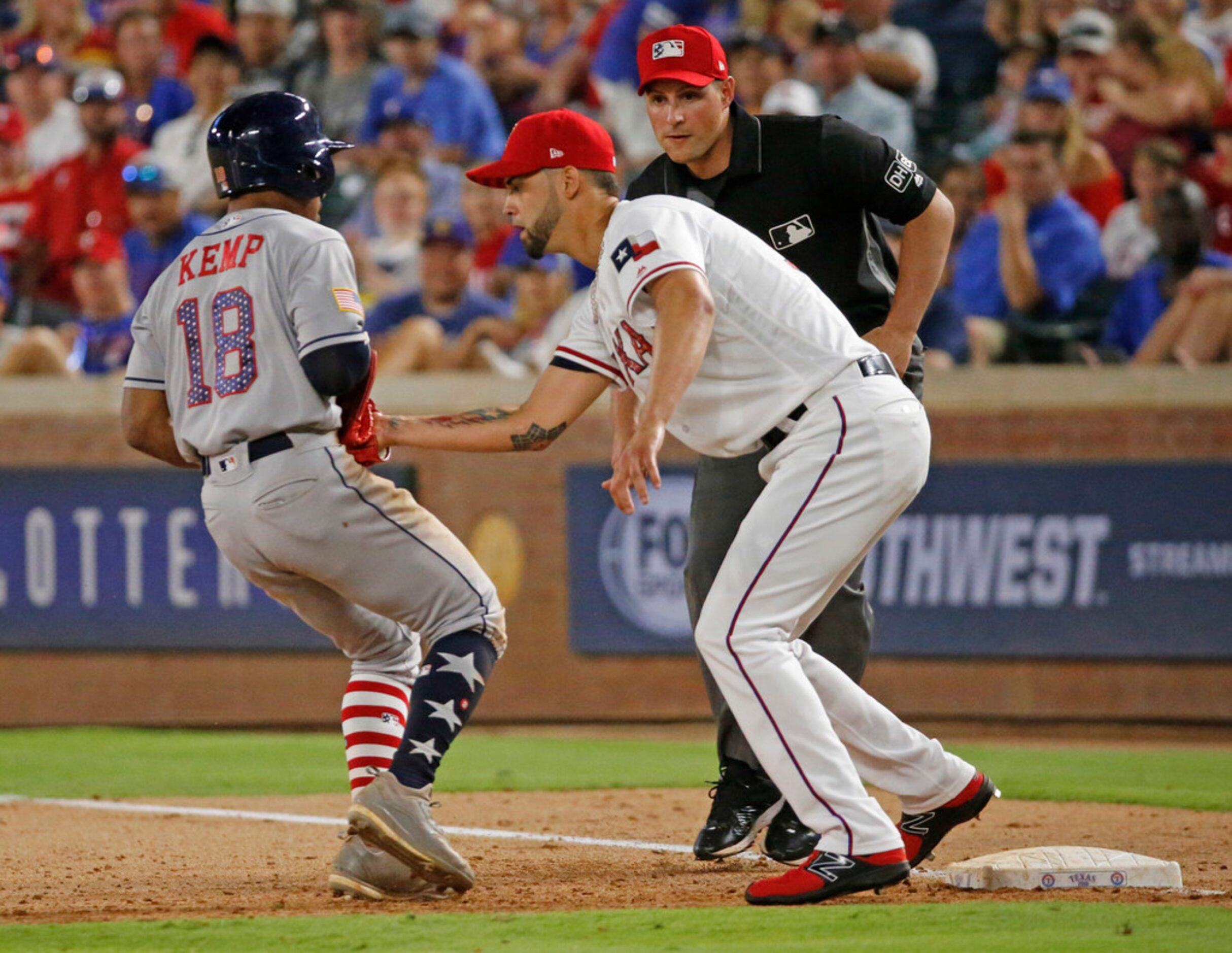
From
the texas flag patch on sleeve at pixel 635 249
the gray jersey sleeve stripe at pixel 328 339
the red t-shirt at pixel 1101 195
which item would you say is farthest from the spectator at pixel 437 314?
the texas flag patch on sleeve at pixel 635 249

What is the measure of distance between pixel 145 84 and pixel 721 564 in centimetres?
943

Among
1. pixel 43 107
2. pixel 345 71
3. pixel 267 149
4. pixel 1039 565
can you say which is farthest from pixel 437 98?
pixel 267 149

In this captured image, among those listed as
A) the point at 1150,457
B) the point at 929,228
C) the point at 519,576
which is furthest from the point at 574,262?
the point at 929,228

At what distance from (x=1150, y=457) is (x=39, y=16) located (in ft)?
33.7

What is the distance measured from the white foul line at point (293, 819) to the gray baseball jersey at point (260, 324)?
1.80 meters

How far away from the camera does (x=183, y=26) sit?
1323 cm

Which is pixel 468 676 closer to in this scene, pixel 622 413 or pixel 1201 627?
pixel 622 413

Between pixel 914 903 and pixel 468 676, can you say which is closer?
pixel 914 903

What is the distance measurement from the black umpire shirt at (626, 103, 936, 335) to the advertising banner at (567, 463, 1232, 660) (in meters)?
3.84

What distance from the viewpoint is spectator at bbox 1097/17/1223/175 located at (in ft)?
32.1

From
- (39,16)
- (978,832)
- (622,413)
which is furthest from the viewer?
(39,16)

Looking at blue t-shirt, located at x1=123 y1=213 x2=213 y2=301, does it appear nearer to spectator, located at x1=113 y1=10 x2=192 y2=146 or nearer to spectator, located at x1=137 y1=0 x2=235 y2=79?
spectator, located at x1=113 y1=10 x2=192 y2=146

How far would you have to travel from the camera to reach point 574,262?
10484 millimetres

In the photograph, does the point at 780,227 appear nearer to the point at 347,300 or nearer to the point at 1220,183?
the point at 347,300
